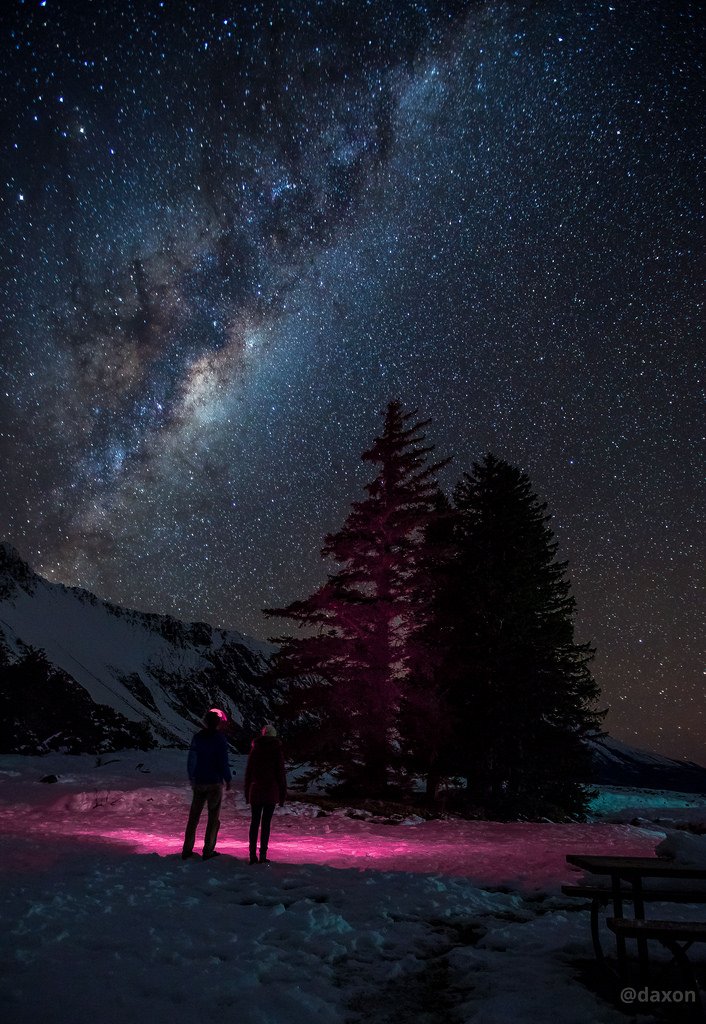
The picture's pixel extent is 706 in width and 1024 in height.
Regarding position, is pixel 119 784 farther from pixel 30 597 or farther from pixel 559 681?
pixel 30 597

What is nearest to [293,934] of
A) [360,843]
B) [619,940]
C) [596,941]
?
[596,941]

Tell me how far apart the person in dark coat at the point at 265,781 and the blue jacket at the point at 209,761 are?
1.27ft

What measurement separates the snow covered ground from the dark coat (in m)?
0.89

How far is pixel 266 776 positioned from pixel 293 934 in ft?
12.0

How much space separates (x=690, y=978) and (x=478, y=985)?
1.50 metres

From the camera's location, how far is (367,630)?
1864 cm

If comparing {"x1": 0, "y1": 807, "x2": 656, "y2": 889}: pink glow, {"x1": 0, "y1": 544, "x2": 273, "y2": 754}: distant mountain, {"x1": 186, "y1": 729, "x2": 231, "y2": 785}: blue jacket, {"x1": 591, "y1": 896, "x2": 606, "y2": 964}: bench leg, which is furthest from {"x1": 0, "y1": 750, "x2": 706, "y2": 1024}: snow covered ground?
{"x1": 0, "y1": 544, "x2": 273, "y2": 754}: distant mountain

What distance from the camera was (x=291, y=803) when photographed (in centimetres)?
1617

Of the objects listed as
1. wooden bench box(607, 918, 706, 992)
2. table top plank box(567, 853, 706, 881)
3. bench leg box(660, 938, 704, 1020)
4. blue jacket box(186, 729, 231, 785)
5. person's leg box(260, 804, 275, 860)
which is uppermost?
blue jacket box(186, 729, 231, 785)

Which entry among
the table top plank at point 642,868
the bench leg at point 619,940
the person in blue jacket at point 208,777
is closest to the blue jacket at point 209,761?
the person in blue jacket at point 208,777

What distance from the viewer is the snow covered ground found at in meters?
3.86

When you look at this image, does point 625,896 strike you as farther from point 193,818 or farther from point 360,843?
point 360,843

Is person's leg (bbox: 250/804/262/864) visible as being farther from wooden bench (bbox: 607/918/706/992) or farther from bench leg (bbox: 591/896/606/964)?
wooden bench (bbox: 607/918/706/992)

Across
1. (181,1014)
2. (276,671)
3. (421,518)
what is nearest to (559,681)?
(421,518)
